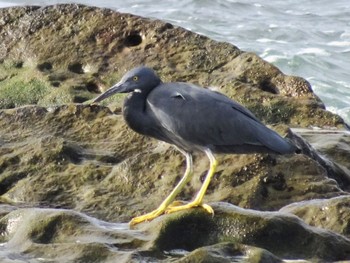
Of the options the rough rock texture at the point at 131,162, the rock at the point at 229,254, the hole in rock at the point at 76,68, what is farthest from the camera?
the hole in rock at the point at 76,68

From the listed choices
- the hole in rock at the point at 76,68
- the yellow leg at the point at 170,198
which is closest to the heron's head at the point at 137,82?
the yellow leg at the point at 170,198

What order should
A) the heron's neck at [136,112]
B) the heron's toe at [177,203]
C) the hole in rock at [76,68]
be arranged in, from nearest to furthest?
the heron's toe at [177,203] → the heron's neck at [136,112] → the hole in rock at [76,68]

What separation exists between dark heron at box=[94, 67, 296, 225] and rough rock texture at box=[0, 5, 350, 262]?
12.8 inches

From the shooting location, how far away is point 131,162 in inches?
271

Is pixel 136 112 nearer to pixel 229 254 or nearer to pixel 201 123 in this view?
pixel 201 123

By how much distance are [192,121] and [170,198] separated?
0.53 meters

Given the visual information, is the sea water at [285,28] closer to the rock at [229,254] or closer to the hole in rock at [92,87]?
the hole in rock at [92,87]

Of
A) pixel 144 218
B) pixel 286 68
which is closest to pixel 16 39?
pixel 144 218

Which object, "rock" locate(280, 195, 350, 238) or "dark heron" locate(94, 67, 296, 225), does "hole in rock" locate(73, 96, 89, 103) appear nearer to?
"dark heron" locate(94, 67, 296, 225)

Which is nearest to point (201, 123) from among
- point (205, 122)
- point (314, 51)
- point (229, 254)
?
point (205, 122)

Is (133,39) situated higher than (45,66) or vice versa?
(133,39)

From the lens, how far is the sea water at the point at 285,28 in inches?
583

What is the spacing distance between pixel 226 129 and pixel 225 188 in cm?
47

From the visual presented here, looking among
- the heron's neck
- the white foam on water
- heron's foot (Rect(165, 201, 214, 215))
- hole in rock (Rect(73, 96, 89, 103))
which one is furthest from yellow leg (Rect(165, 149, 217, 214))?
the white foam on water
